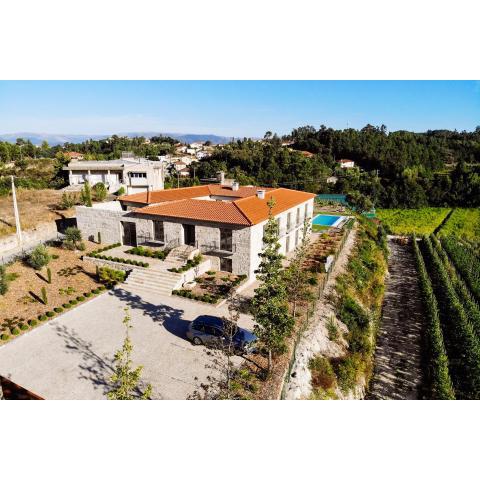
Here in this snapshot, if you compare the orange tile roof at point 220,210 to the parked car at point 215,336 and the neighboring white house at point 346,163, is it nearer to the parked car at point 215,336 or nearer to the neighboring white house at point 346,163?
the parked car at point 215,336

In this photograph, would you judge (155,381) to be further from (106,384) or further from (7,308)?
(7,308)

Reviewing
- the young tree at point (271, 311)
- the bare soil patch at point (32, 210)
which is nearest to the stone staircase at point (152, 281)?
the young tree at point (271, 311)

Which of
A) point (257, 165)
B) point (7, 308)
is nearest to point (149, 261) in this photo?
point (7, 308)

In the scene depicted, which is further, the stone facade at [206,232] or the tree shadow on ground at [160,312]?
the stone facade at [206,232]

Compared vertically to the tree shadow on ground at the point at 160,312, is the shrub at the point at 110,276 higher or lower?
higher

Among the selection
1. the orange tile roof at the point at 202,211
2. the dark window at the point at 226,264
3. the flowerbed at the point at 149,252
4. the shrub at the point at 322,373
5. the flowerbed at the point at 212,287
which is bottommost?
the shrub at the point at 322,373

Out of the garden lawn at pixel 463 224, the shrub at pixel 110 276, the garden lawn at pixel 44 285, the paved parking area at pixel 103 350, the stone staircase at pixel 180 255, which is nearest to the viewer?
the paved parking area at pixel 103 350

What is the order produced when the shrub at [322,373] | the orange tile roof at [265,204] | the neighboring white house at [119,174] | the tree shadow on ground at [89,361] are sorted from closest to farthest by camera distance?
the tree shadow on ground at [89,361], the shrub at [322,373], the orange tile roof at [265,204], the neighboring white house at [119,174]
